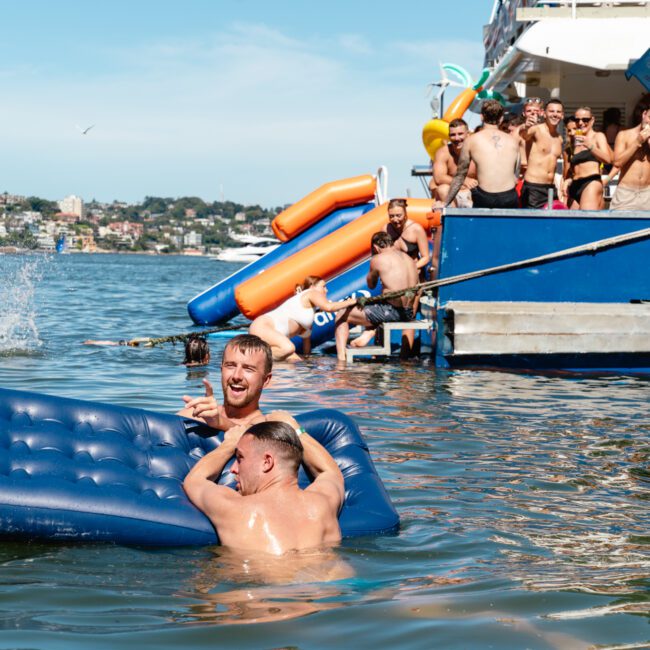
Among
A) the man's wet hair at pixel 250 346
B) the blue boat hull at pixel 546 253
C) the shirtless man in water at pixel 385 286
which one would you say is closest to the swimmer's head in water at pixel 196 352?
the shirtless man in water at pixel 385 286

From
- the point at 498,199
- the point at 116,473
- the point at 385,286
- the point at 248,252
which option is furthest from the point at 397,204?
the point at 248,252

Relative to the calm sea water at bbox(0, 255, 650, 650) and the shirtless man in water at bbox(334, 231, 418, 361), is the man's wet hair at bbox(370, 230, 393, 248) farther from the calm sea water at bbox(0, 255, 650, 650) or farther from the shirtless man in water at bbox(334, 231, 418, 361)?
the calm sea water at bbox(0, 255, 650, 650)

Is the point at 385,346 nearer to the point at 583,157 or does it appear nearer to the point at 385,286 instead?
the point at 385,286

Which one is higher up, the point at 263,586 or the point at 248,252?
the point at 248,252

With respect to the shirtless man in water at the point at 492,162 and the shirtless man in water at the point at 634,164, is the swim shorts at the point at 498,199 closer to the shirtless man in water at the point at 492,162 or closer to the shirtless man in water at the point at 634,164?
the shirtless man in water at the point at 492,162

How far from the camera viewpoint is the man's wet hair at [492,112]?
11.5 m

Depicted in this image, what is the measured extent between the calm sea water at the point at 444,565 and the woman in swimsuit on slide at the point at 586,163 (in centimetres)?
329

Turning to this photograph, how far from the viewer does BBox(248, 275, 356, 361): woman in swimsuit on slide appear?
Answer: 1266 cm

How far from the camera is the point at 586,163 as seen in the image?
11898 mm

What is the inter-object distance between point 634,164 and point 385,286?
3.06 m

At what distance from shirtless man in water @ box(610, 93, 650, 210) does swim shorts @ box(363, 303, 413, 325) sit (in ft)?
8.84

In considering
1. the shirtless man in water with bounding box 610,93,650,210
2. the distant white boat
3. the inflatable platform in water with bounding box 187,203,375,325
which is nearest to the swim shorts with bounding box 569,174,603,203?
the shirtless man in water with bounding box 610,93,650,210

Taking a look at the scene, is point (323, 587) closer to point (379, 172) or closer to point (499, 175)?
point (499, 175)

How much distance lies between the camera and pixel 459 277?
11102 millimetres
